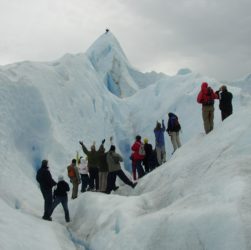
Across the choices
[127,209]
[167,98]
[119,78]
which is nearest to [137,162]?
[127,209]

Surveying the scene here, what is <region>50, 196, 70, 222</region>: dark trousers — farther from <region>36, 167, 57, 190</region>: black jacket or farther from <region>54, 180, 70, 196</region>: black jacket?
<region>36, 167, 57, 190</region>: black jacket

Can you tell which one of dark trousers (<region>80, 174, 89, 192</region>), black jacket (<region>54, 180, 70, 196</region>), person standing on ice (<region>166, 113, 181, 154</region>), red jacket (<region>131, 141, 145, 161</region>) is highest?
person standing on ice (<region>166, 113, 181, 154</region>)

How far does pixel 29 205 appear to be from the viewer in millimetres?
10812

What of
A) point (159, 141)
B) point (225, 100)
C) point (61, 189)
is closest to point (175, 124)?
point (159, 141)

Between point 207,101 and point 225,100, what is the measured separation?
606mm

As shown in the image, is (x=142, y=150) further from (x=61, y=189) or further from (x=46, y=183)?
(x=46, y=183)

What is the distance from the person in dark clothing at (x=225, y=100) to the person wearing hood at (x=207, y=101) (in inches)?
8.4

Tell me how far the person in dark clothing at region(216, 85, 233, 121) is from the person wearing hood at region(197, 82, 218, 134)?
0.21m

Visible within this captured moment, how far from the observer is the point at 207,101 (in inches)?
406

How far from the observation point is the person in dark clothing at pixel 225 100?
410 inches

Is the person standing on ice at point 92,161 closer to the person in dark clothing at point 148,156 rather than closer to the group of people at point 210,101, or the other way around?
the person in dark clothing at point 148,156

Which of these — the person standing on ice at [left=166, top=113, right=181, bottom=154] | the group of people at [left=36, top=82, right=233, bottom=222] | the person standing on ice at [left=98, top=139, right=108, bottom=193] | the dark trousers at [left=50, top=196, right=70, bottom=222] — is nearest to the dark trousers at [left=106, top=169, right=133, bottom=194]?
the group of people at [left=36, top=82, right=233, bottom=222]

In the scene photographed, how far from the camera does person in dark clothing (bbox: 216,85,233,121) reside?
1042 centimetres

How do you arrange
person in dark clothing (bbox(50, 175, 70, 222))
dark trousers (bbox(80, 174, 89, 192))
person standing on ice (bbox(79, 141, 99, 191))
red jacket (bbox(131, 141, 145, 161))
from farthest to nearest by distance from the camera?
dark trousers (bbox(80, 174, 89, 192))
red jacket (bbox(131, 141, 145, 161))
person standing on ice (bbox(79, 141, 99, 191))
person in dark clothing (bbox(50, 175, 70, 222))
